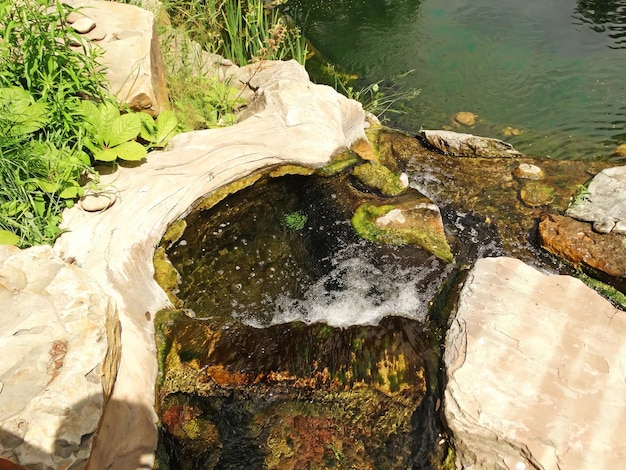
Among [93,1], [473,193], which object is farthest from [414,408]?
[93,1]

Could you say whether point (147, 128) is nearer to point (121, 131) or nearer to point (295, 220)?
point (121, 131)

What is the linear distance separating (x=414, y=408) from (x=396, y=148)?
3.39 metres

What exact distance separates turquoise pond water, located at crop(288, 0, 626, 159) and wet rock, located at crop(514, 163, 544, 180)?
34.6 inches

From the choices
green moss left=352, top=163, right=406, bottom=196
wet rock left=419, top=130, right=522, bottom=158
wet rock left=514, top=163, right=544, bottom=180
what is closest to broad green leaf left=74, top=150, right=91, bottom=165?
green moss left=352, top=163, right=406, bottom=196

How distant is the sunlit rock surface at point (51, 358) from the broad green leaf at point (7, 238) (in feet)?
0.94

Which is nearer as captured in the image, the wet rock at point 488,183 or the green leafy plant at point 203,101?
the wet rock at point 488,183

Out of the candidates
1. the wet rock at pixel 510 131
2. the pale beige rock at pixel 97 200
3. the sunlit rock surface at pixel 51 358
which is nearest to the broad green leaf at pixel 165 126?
the pale beige rock at pixel 97 200

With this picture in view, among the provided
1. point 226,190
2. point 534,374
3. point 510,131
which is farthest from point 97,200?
point 510,131

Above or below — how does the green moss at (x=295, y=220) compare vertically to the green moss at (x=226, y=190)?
below

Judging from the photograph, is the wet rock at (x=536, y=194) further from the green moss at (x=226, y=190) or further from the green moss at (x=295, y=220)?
the green moss at (x=226, y=190)

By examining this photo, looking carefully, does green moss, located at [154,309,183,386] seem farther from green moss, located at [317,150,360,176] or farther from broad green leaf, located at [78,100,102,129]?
green moss, located at [317,150,360,176]

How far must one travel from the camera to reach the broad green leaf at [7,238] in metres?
2.99

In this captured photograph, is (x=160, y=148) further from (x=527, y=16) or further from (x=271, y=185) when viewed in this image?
(x=527, y=16)

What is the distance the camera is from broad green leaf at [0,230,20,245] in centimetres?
299
